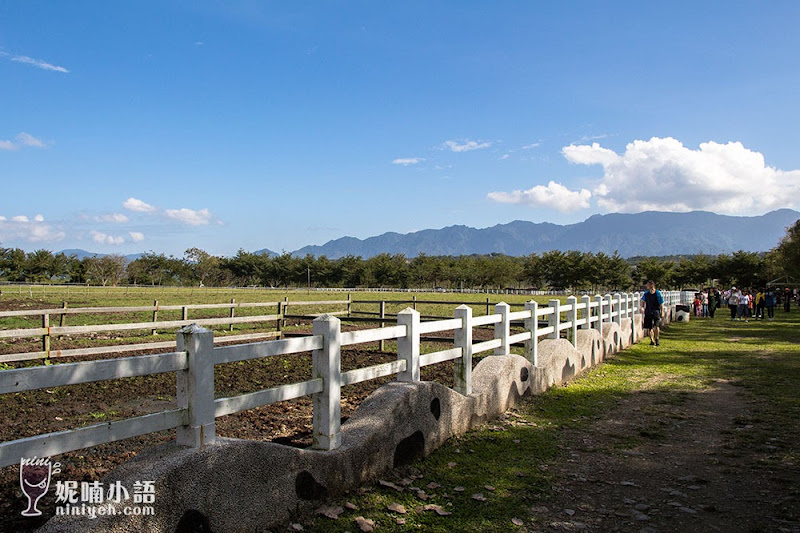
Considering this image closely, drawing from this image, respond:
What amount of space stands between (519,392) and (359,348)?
8.08 m

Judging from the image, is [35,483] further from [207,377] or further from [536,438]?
[536,438]

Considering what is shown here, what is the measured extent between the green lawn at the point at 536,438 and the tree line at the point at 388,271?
8876 cm

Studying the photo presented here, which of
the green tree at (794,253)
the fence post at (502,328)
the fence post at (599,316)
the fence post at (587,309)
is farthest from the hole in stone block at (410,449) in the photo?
the green tree at (794,253)

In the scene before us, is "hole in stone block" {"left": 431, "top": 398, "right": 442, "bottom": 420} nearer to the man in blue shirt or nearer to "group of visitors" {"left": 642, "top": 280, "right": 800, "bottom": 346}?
"group of visitors" {"left": 642, "top": 280, "right": 800, "bottom": 346}

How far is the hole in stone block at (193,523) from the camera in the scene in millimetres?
3344

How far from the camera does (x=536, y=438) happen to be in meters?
6.82

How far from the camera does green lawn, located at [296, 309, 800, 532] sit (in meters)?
4.49

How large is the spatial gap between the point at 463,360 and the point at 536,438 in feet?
4.11

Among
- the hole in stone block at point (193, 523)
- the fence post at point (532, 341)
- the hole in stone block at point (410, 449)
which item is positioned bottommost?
the hole in stone block at point (410, 449)

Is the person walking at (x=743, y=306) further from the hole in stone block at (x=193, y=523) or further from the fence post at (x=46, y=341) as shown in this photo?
the hole in stone block at (x=193, y=523)

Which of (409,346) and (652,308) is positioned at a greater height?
(409,346)

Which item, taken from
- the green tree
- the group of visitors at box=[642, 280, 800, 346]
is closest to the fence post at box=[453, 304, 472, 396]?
the group of visitors at box=[642, 280, 800, 346]

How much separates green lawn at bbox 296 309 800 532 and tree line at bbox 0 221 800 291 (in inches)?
3495

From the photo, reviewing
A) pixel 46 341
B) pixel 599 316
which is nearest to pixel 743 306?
pixel 599 316
